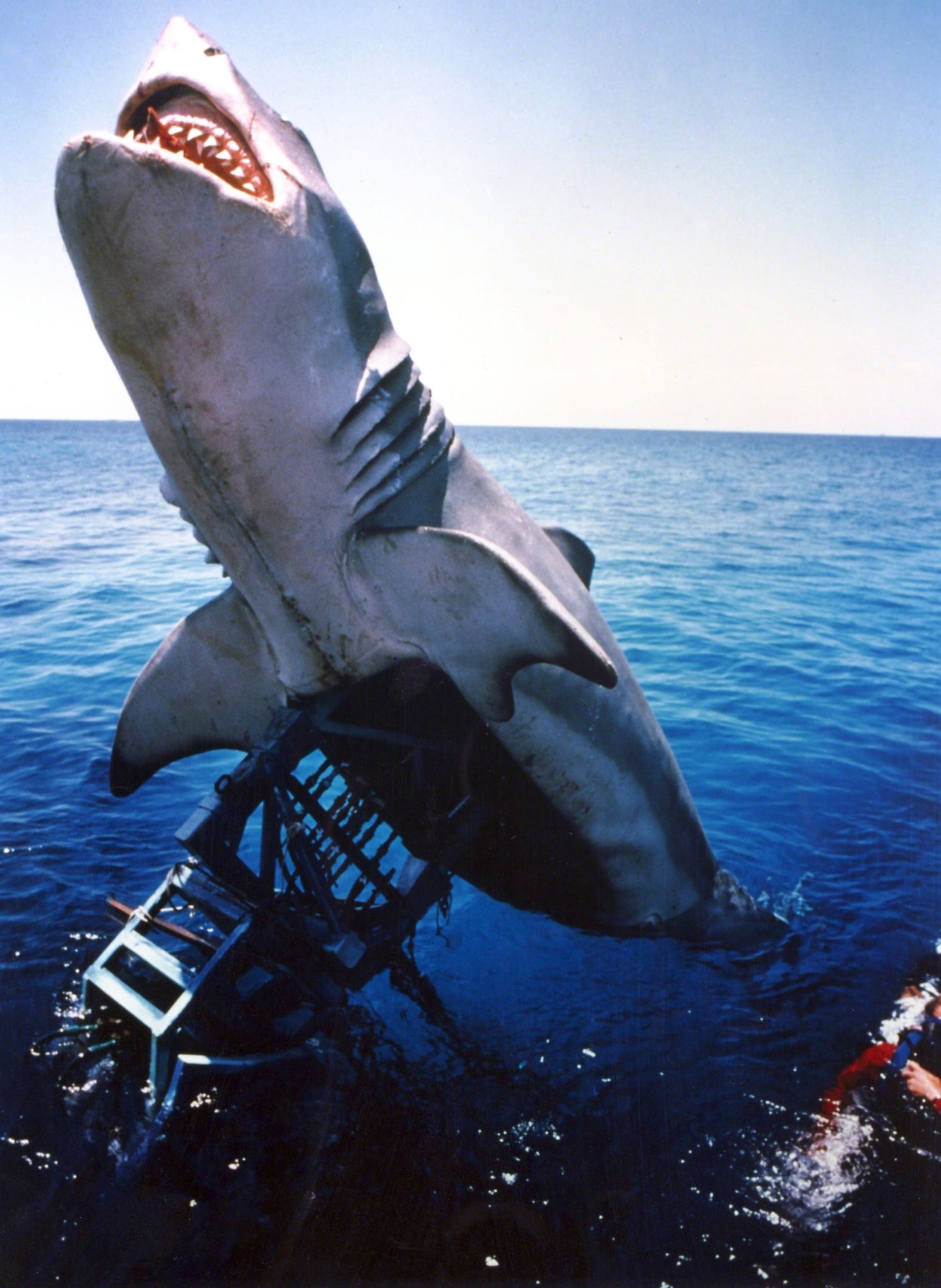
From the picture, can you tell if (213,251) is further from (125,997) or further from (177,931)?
(125,997)

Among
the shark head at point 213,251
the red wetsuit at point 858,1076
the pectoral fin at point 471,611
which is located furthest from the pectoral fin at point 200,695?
the red wetsuit at point 858,1076

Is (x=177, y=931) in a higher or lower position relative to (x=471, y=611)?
lower

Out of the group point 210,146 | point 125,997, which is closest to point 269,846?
point 125,997

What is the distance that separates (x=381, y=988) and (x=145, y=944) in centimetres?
167

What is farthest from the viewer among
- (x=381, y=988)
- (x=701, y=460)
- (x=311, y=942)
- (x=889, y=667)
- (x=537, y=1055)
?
(x=701, y=460)

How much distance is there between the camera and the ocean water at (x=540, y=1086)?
11.3 feet

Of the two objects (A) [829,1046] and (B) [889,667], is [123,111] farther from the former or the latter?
(B) [889,667]

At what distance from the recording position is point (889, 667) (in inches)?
505

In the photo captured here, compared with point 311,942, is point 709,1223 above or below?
below

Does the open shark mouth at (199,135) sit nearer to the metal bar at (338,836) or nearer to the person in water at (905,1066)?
the metal bar at (338,836)

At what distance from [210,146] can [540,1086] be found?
15.2 feet

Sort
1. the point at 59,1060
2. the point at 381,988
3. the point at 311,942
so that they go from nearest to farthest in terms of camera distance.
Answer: the point at 311,942 < the point at 59,1060 < the point at 381,988

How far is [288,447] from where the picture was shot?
274cm

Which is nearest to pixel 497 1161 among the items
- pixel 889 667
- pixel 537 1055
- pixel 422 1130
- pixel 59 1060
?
pixel 422 1130
